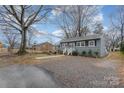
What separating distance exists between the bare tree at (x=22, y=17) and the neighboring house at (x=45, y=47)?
23cm

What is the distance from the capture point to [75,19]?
442 cm

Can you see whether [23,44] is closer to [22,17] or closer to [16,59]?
[16,59]

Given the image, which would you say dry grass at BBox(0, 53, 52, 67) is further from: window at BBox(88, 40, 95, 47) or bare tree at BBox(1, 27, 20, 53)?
window at BBox(88, 40, 95, 47)

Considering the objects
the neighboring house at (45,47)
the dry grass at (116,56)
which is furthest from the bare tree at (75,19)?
the dry grass at (116,56)

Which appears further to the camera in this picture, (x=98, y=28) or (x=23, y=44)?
(x=98, y=28)

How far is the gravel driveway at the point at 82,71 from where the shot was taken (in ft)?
13.6

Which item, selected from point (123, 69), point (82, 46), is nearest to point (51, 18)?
point (82, 46)

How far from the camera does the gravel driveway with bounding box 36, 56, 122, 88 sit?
13.6 feet

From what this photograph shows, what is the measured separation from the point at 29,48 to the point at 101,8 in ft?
4.68

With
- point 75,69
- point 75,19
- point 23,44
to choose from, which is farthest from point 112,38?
point 23,44

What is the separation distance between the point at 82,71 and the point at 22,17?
4.59 feet
